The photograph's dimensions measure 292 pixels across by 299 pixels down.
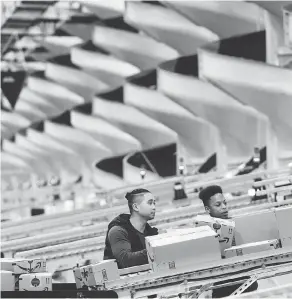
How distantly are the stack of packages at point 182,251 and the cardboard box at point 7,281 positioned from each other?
87 centimetres

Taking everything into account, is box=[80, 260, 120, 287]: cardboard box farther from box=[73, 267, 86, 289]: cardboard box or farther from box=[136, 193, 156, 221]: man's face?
box=[136, 193, 156, 221]: man's face

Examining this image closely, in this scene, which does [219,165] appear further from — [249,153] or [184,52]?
[184,52]

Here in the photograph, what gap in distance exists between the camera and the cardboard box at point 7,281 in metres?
6.69

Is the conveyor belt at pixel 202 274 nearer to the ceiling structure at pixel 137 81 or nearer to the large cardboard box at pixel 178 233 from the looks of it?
the large cardboard box at pixel 178 233

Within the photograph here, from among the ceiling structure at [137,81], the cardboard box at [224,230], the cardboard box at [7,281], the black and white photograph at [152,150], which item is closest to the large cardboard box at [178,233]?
the black and white photograph at [152,150]

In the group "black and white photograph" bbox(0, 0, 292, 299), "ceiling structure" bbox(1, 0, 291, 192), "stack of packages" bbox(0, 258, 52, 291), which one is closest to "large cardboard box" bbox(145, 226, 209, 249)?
"black and white photograph" bbox(0, 0, 292, 299)

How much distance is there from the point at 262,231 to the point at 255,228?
0.19 feet

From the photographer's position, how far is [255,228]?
7.52 metres

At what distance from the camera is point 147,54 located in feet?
102

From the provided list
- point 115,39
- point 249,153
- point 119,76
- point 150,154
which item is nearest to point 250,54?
point 249,153

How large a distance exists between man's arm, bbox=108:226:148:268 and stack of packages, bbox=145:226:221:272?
0.46m

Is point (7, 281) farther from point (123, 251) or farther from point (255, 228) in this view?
point (255, 228)

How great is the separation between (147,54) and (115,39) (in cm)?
147

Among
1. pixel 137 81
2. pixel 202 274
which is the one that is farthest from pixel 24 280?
pixel 137 81
